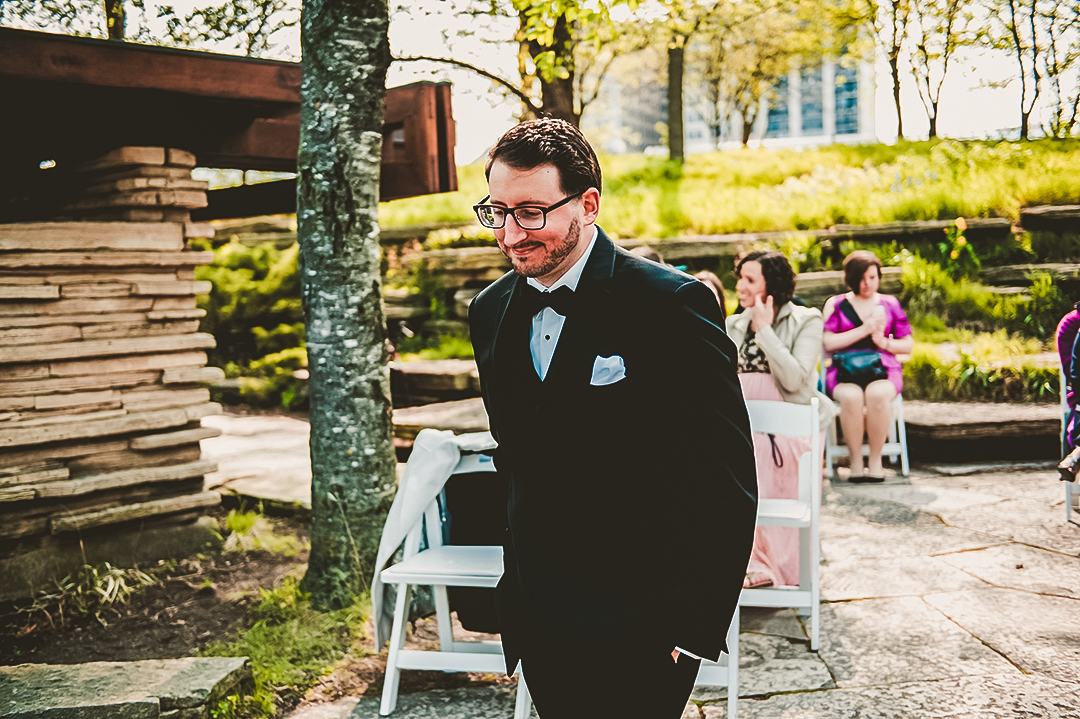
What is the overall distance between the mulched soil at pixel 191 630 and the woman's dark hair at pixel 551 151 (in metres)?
2.57

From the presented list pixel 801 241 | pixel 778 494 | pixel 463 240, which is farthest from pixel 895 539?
pixel 463 240

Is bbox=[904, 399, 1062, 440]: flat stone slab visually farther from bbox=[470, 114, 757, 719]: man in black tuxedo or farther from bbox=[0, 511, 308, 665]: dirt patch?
bbox=[470, 114, 757, 719]: man in black tuxedo

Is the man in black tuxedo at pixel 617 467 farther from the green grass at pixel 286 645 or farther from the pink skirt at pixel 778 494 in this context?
the pink skirt at pixel 778 494

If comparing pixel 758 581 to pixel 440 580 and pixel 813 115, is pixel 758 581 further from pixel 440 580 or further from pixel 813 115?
pixel 813 115

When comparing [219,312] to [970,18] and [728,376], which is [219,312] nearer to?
[728,376]

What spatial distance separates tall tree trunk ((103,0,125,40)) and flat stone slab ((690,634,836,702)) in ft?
19.7

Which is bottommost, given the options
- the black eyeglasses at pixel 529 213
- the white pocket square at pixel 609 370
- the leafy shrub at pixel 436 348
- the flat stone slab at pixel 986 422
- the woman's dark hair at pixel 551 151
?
the flat stone slab at pixel 986 422

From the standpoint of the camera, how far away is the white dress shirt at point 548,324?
190 centimetres

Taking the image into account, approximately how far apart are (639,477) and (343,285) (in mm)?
2775

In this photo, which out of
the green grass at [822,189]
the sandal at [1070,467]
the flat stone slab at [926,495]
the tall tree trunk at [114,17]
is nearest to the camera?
the sandal at [1070,467]

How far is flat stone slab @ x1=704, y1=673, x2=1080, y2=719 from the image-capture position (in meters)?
3.05

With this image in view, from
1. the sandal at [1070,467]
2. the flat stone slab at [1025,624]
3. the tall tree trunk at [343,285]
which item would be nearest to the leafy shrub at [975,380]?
the sandal at [1070,467]

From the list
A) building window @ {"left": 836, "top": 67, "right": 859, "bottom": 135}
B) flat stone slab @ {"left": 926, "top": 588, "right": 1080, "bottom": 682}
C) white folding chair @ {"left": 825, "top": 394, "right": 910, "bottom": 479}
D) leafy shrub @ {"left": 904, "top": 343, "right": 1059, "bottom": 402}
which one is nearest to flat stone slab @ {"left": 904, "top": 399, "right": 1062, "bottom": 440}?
white folding chair @ {"left": 825, "top": 394, "right": 910, "bottom": 479}

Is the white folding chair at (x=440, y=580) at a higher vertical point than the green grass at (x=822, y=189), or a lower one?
lower
